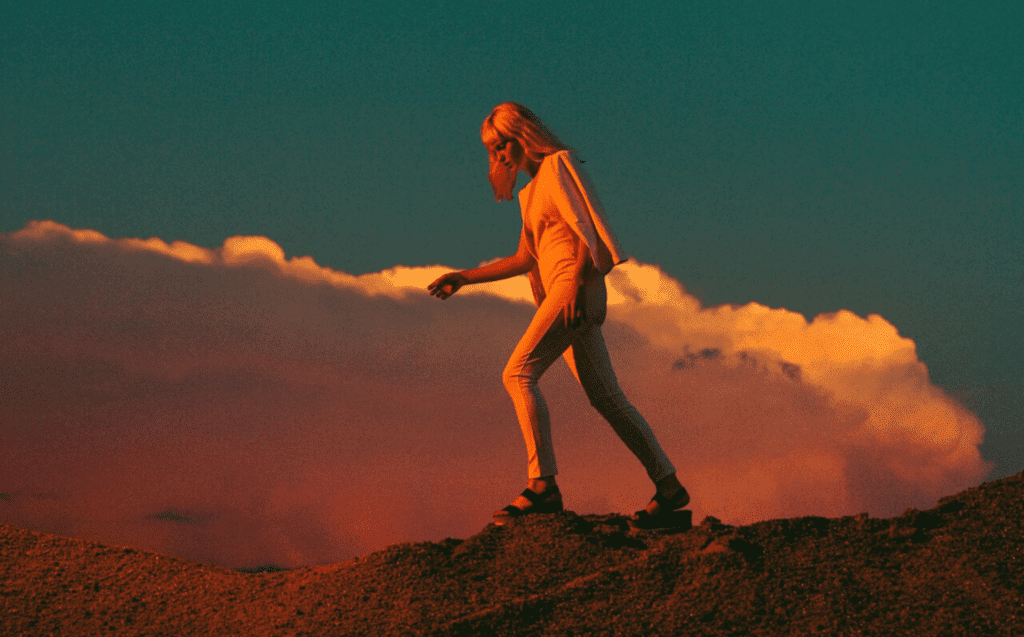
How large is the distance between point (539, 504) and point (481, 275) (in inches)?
64.9

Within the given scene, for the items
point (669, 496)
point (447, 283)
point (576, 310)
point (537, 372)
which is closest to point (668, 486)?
point (669, 496)

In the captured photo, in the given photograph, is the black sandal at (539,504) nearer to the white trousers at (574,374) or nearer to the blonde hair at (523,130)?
the white trousers at (574,374)

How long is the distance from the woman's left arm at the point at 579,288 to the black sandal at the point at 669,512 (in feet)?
4.40

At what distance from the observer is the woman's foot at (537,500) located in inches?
242

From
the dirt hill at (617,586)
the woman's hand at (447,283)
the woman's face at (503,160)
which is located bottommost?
the dirt hill at (617,586)

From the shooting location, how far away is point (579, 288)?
5980 mm

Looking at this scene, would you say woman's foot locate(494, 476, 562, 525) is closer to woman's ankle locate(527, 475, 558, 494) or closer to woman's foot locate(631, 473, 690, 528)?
woman's ankle locate(527, 475, 558, 494)

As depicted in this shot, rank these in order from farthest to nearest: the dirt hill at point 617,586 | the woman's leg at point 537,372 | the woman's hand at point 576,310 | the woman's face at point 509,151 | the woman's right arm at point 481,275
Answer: the woman's right arm at point 481,275
the woman's face at point 509,151
the woman's leg at point 537,372
the woman's hand at point 576,310
the dirt hill at point 617,586

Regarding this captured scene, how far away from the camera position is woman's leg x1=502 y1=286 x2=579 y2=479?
6070mm

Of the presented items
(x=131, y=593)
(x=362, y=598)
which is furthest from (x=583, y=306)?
(x=131, y=593)

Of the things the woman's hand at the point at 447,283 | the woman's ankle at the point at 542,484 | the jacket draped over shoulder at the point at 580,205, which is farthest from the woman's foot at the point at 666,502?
the woman's hand at the point at 447,283


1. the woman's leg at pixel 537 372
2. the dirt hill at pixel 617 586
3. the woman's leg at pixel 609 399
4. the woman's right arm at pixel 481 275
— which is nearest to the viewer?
the dirt hill at pixel 617 586

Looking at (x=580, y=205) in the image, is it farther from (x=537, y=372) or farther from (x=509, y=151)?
(x=537, y=372)

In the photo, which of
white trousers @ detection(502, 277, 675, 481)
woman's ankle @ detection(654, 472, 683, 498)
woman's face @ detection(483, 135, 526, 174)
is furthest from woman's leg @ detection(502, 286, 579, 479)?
woman's face @ detection(483, 135, 526, 174)
